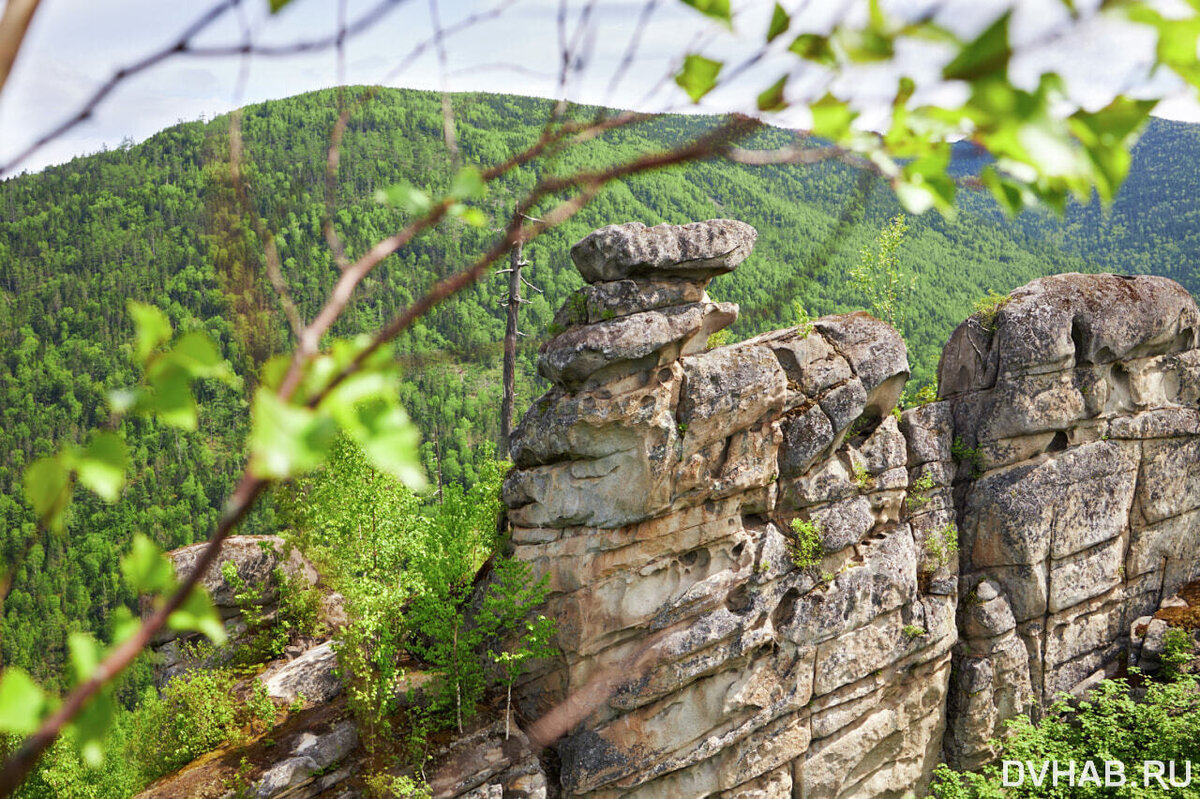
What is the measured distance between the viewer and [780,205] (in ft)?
326

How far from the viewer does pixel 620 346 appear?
13.6 metres

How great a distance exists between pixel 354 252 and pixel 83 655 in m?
53.4

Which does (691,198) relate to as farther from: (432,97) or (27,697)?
(27,697)

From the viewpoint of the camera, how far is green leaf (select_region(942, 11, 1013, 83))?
1287mm

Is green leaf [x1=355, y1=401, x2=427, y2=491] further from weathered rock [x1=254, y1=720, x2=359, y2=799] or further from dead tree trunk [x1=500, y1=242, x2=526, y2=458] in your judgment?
dead tree trunk [x1=500, y1=242, x2=526, y2=458]

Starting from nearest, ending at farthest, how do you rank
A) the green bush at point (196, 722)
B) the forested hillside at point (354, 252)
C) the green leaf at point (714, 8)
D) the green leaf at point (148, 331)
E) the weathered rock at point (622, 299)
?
the green leaf at point (148, 331) → the green leaf at point (714, 8) → the green bush at point (196, 722) → the weathered rock at point (622, 299) → the forested hillside at point (354, 252)

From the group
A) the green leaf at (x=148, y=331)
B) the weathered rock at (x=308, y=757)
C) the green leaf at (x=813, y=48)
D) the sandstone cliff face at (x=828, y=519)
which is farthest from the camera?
the sandstone cliff face at (x=828, y=519)

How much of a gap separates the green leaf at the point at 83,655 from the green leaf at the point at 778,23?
6.43 feet

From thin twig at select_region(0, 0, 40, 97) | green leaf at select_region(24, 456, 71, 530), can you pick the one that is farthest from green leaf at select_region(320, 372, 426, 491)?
thin twig at select_region(0, 0, 40, 97)

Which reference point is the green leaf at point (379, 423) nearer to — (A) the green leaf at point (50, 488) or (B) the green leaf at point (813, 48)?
(A) the green leaf at point (50, 488)

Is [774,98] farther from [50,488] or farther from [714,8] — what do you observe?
[50,488]

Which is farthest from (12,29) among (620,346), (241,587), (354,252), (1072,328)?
(354,252)

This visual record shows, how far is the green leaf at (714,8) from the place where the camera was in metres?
1.82

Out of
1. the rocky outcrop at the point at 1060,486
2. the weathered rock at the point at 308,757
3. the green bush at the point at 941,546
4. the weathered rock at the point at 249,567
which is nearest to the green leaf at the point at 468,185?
the weathered rock at the point at 308,757
